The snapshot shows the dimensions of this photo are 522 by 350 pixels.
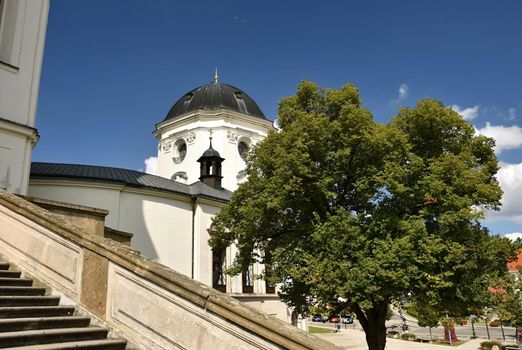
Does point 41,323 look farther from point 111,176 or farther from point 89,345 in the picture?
point 111,176

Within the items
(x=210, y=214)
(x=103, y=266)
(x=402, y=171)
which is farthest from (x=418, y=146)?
(x=103, y=266)

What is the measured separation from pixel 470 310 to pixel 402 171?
5.59 meters

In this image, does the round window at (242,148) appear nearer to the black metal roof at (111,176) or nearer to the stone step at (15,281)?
the black metal roof at (111,176)

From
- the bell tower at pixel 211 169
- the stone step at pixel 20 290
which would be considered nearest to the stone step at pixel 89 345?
the stone step at pixel 20 290

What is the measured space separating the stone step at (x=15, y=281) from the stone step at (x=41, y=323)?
1.05m

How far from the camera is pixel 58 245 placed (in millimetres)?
5531

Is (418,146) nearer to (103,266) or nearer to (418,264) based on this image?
(418,264)

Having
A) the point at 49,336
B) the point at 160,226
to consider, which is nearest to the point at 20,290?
the point at 49,336

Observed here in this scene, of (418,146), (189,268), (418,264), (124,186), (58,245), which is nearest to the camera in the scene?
(58,245)

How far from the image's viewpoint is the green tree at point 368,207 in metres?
13.3

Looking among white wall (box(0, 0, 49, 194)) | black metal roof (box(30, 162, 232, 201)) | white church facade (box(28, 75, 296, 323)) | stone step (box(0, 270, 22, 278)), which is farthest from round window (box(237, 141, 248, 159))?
stone step (box(0, 270, 22, 278))

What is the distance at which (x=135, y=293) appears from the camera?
4840 mm

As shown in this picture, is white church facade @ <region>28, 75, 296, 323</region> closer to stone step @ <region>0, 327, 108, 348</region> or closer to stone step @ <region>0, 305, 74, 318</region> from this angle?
stone step @ <region>0, 305, 74, 318</region>

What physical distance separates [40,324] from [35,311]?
1.05ft
